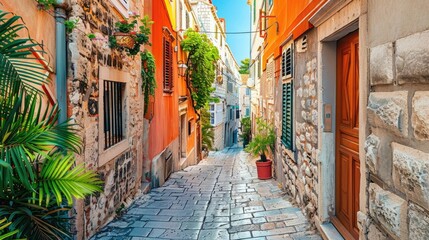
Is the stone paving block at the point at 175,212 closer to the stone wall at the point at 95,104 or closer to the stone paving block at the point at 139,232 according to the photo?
the stone wall at the point at 95,104

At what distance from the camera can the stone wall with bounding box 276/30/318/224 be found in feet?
14.6

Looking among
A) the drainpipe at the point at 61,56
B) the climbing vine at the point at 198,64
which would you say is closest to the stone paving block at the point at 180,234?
the drainpipe at the point at 61,56

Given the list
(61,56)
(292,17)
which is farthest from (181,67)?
(61,56)

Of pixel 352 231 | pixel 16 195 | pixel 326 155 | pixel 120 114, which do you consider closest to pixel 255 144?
pixel 120 114

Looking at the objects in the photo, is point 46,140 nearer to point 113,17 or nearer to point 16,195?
point 16,195

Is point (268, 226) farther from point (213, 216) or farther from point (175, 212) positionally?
point (175, 212)

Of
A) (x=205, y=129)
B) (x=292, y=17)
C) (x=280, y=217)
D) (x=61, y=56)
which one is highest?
(x=292, y=17)

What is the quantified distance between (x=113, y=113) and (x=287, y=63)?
3.23 m

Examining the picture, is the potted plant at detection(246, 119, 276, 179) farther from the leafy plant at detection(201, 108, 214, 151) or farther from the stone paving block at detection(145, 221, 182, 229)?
the leafy plant at detection(201, 108, 214, 151)

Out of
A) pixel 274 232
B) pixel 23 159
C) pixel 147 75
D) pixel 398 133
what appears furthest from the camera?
pixel 147 75

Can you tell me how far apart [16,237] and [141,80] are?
17.3 ft

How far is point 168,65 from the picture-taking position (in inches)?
400

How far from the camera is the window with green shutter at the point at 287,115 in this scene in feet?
20.0

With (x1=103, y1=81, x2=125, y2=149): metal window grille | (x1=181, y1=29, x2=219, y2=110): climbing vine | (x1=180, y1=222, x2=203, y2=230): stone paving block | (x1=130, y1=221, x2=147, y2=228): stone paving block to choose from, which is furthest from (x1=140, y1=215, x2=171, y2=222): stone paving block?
(x1=181, y1=29, x2=219, y2=110): climbing vine
